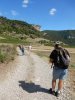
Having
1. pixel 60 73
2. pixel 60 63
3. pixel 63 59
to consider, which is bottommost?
pixel 60 73

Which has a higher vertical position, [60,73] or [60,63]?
[60,63]

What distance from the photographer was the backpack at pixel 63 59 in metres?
11.5

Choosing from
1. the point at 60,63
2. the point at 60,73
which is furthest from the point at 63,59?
the point at 60,73

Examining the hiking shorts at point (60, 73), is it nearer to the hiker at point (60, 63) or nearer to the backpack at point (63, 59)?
the hiker at point (60, 63)

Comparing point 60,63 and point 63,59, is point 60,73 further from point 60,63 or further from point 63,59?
point 63,59

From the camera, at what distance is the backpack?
37.6ft

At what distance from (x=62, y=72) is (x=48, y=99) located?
1267 mm

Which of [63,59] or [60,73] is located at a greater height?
[63,59]

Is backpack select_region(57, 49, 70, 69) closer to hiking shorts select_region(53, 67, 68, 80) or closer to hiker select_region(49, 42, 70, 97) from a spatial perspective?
hiker select_region(49, 42, 70, 97)

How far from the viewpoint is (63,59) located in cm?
1148

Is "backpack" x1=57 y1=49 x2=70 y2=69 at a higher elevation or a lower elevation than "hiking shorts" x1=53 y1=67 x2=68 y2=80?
higher

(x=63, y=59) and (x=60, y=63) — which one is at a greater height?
(x=63, y=59)

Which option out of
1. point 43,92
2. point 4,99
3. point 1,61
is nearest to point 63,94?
point 43,92

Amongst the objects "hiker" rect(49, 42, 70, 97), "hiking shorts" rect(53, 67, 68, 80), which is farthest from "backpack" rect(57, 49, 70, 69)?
"hiking shorts" rect(53, 67, 68, 80)
